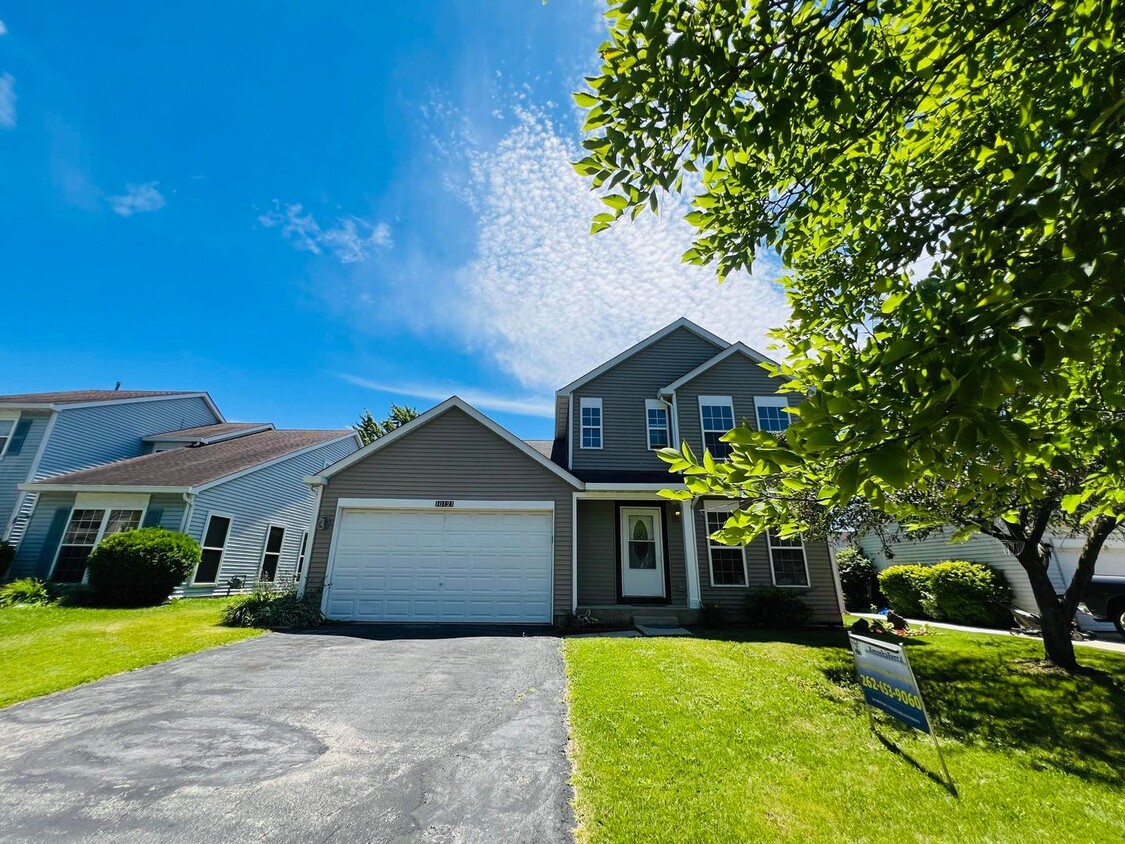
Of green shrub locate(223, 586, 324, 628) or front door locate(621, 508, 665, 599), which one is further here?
front door locate(621, 508, 665, 599)

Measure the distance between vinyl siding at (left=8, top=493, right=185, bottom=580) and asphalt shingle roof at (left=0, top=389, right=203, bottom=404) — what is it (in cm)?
411

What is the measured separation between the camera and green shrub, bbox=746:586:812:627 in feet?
38.9

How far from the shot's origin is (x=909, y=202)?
12.1 ft

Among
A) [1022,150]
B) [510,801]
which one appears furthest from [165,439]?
[1022,150]

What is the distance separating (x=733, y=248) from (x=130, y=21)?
42.2 feet

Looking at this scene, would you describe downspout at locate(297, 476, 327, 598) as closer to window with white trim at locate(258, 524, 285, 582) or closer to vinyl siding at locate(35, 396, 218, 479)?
window with white trim at locate(258, 524, 285, 582)

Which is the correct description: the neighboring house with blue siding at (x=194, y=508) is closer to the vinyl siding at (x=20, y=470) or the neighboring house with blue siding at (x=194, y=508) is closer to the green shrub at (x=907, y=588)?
the vinyl siding at (x=20, y=470)

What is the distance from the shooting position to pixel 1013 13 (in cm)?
279

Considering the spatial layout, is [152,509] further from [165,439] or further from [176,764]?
[176,764]

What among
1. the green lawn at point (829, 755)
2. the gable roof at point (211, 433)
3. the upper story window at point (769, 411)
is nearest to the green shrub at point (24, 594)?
the gable roof at point (211, 433)

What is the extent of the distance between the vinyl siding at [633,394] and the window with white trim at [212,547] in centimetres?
1238

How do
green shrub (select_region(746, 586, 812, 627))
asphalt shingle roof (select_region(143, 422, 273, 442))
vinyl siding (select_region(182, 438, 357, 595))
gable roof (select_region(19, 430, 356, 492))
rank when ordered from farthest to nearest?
asphalt shingle roof (select_region(143, 422, 273, 442)) → vinyl siding (select_region(182, 438, 357, 595)) → gable roof (select_region(19, 430, 356, 492)) → green shrub (select_region(746, 586, 812, 627))

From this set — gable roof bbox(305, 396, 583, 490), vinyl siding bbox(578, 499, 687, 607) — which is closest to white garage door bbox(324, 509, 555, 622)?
gable roof bbox(305, 396, 583, 490)

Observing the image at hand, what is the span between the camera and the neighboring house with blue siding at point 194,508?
14.4 meters
